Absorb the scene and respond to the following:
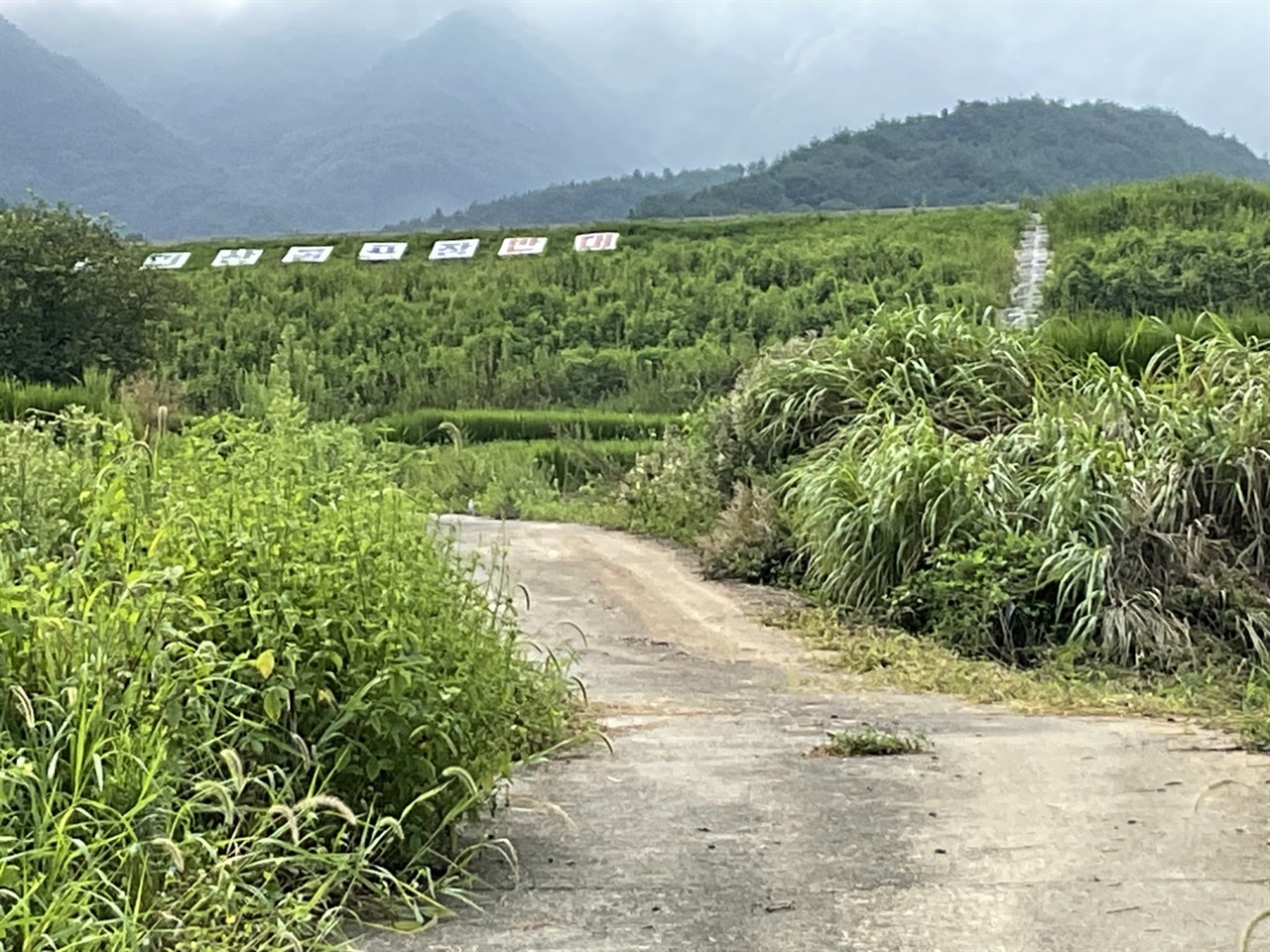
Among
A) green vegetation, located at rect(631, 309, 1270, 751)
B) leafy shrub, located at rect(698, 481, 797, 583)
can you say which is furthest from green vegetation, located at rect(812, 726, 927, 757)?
leafy shrub, located at rect(698, 481, 797, 583)

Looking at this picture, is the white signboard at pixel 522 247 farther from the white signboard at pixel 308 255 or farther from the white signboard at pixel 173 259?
the white signboard at pixel 173 259

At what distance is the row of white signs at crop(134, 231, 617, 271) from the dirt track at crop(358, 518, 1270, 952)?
73.5 feet

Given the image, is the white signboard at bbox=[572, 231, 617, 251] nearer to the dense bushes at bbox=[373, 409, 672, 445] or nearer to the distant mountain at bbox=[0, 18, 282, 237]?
the dense bushes at bbox=[373, 409, 672, 445]

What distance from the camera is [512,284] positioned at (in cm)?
2467

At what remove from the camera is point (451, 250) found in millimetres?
27359

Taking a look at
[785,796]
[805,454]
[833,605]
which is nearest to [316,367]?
[805,454]

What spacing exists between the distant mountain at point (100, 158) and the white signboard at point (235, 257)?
54789mm

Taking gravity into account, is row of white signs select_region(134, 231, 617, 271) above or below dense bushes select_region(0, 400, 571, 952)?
above

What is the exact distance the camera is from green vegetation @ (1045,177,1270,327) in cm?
1758

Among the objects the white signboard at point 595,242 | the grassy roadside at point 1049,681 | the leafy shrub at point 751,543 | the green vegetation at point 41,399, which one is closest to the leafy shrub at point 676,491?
the leafy shrub at point 751,543

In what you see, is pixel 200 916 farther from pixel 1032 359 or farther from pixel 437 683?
pixel 1032 359

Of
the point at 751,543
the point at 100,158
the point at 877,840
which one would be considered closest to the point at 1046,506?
the point at 751,543

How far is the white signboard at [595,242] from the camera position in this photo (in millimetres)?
26764

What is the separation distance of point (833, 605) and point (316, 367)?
1387 cm
